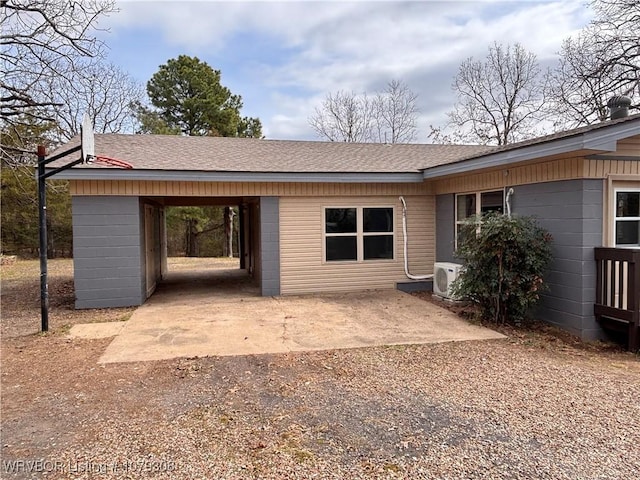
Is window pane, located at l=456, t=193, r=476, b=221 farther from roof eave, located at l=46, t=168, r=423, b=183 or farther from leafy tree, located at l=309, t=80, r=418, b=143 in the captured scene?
leafy tree, located at l=309, t=80, r=418, b=143

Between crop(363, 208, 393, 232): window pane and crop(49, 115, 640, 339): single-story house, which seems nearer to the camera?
crop(49, 115, 640, 339): single-story house

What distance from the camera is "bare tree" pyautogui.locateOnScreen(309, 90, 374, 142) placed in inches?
1013

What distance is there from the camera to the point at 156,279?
438 inches

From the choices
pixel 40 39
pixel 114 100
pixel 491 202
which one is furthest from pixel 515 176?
pixel 114 100

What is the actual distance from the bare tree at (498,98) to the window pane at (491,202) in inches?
613

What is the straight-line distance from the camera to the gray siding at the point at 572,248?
5.88m

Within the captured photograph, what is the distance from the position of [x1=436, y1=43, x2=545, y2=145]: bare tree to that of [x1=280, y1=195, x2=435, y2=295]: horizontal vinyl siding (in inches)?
586

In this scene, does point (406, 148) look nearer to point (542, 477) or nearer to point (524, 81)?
point (542, 477)

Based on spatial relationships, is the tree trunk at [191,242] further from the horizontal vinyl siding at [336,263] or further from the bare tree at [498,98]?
the bare tree at [498,98]

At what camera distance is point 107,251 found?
26.2ft

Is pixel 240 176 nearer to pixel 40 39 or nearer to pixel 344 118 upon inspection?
pixel 40 39

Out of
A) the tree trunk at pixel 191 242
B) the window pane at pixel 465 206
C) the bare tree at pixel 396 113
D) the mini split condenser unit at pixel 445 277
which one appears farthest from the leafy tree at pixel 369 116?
the mini split condenser unit at pixel 445 277

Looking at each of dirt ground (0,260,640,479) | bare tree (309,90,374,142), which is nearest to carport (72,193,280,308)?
dirt ground (0,260,640,479)

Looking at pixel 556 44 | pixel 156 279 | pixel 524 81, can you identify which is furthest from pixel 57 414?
pixel 524 81
